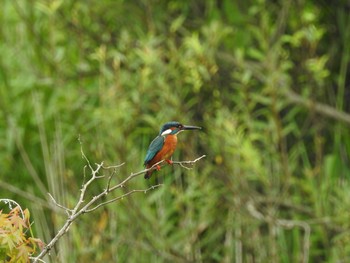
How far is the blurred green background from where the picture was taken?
582 cm

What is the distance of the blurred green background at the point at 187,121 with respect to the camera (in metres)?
5.82

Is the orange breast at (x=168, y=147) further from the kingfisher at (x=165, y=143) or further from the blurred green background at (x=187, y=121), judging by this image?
the blurred green background at (x=187, y=121)

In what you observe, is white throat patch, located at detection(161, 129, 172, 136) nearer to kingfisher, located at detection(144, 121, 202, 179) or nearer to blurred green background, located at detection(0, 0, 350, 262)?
kingfisher, located at detection(144, 121, 202, 179)

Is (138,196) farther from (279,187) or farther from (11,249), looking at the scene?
(11,249)

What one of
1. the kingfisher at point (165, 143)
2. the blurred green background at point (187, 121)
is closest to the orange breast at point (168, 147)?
the kingfisher at point (165, 143)

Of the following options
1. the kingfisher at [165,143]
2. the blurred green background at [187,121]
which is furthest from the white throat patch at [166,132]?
the blurred green background at [187,121]

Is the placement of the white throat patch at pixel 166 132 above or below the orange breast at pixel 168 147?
above

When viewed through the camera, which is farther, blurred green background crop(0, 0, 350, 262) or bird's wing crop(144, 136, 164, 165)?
blurred green background crop(0, 0, 350, 262)

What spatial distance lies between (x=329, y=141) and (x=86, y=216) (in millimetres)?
2317

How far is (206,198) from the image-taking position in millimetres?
5961

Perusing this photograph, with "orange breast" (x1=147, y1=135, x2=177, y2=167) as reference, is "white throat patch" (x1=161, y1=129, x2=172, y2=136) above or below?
above

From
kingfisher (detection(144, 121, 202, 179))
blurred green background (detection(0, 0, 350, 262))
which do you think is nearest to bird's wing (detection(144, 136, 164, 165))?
kingfisher (detection(144, 121, 202, 179))

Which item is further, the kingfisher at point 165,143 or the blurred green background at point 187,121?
the blurred green background at point 187,121

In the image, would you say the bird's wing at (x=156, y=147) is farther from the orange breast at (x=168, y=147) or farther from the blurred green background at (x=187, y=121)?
the blurred green background at (x=187, y=121)
